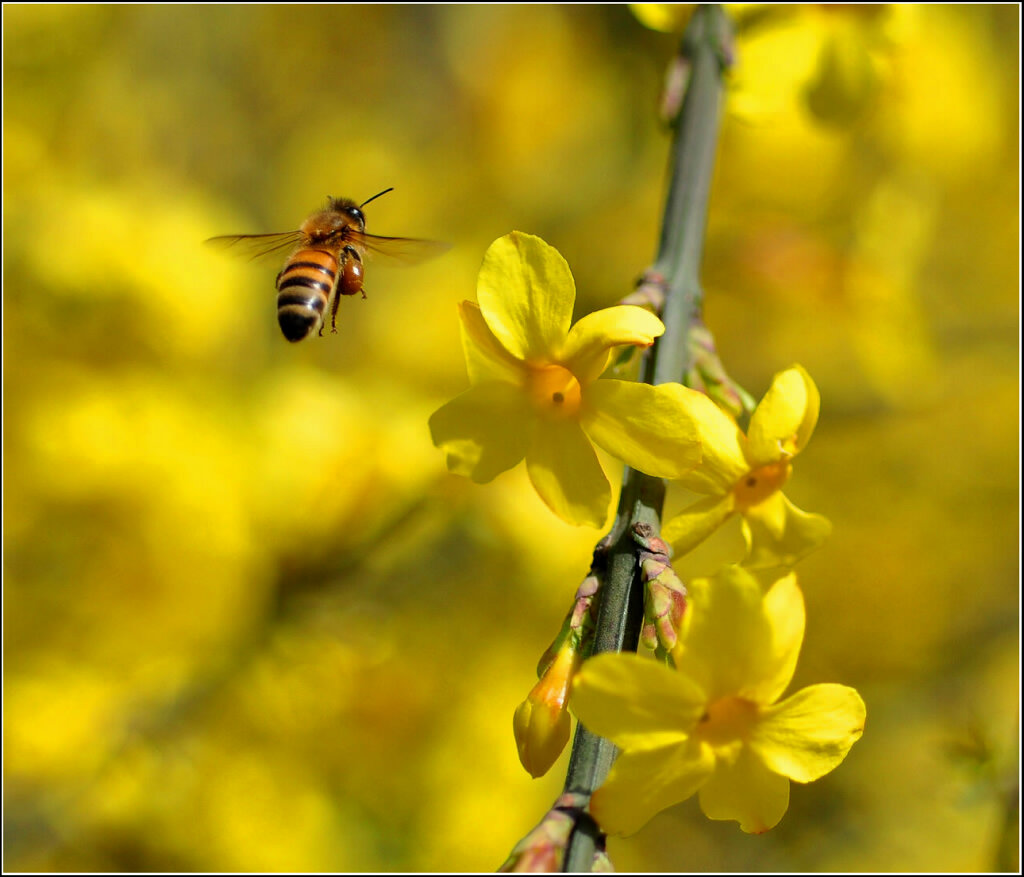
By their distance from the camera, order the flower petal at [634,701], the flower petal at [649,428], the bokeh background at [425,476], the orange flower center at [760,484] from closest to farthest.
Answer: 1. the flower petal at [634,701]
2. the flower petal at [649,428]
3. the orange flower center at [760,484]
4. the bokeh background at [425,476]

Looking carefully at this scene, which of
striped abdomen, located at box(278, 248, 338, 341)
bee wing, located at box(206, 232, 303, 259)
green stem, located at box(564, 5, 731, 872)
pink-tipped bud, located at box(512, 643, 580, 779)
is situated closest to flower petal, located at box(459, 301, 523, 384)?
green stem, located at box(564, 5, 731, 872)

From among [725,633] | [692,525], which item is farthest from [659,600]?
[692,525]

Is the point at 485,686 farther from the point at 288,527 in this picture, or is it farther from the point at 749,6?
the point at 749,6

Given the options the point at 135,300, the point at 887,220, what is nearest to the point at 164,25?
the point at 135,300

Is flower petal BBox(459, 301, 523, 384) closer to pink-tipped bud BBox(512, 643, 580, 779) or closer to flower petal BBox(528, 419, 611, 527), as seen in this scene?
flower petal BBox(528, 419, 611, 527)

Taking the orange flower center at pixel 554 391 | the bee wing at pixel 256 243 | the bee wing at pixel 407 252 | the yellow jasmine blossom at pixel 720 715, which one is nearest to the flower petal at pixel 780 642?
the yellow jasmine blossom at pixel 720 715

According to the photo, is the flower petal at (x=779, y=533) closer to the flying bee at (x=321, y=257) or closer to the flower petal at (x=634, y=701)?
the flower petal at (x=634, y=701)
